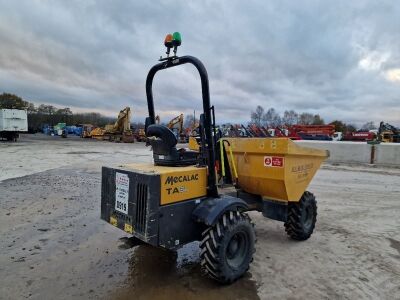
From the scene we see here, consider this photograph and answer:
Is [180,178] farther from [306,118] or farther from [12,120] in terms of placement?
[306,118]

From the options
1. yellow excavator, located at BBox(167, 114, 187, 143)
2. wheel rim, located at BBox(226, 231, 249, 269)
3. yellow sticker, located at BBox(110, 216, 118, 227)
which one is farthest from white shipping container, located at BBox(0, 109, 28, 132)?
wheel rim, located at BBox(226, 231, 249, 269)

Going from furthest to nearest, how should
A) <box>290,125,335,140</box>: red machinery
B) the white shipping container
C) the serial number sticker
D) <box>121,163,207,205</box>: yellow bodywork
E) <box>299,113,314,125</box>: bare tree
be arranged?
<box>299,113,314,125</box>: bare tree → the white shipping container → <box>290,125,335,140</box>: red machinery → the serial number sticker → <box>121,163,207,205</box>: yellow bodywork

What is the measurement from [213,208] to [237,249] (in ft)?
2.26

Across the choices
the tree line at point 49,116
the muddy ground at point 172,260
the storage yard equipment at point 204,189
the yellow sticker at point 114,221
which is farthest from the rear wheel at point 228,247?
the tree line at point 49,116

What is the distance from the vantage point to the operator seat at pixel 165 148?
4.01 m

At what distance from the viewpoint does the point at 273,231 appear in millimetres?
5797

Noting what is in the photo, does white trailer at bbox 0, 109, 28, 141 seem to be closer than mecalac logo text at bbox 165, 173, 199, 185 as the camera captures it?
No

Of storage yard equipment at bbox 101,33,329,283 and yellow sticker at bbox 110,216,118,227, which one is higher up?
storage yard equipment at bbox 101,33,329,283

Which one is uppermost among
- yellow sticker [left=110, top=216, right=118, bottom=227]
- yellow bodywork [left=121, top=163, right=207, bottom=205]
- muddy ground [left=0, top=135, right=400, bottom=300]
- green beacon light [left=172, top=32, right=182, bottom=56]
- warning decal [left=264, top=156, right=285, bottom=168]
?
green beacon light [left=172, top=32, right=182, bottom=56]

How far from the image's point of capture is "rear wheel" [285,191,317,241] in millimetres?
5160

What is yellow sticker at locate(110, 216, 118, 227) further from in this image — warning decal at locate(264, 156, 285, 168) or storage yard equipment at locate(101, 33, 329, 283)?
warning decal at locate(264, 156, 285, 168)

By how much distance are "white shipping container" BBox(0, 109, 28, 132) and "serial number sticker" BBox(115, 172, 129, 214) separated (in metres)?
31.0

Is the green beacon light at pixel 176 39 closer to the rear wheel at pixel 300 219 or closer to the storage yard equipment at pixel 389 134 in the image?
the rear wheel at pixel 300 219

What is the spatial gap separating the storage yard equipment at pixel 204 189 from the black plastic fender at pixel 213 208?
11mm
